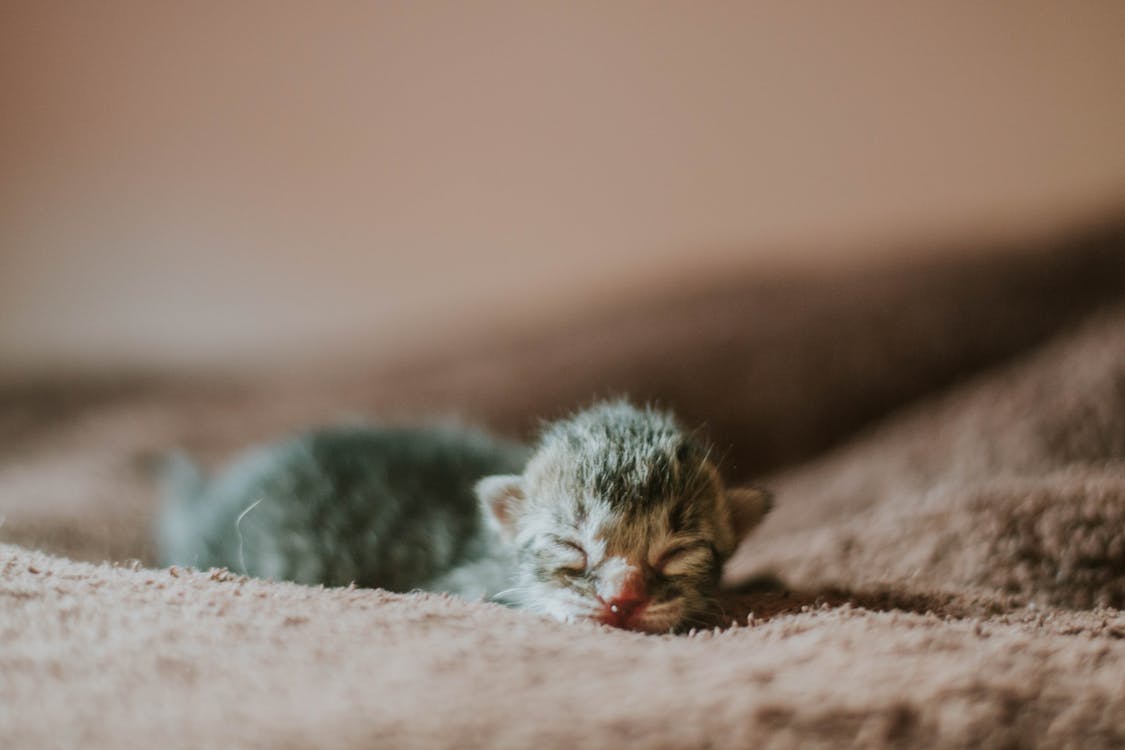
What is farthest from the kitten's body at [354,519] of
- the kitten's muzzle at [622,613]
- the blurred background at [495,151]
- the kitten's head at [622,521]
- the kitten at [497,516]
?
the blurred background at [495,151]

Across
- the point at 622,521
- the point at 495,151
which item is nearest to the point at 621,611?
the point at 622,521

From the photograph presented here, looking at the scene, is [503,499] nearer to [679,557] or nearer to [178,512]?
[679,557]

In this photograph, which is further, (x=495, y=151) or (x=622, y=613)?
(x=495, y=151)

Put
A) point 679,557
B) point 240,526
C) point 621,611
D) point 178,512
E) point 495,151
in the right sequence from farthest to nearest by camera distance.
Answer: point 495,151 → point 178,512 → point 240,526 → point 679,557 → point 621,611

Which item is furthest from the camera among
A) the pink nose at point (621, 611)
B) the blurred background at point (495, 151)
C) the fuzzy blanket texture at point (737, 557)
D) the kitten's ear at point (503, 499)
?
the blurred background at point (495, 151)

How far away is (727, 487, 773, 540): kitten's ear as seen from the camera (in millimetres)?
1273

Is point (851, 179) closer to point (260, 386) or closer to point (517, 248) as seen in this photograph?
point (517, 248)

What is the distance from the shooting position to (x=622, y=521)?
1.09 metres

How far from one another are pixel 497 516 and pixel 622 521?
26 cm

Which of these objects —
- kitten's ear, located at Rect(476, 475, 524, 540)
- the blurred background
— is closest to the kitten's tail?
kitten's ear, located at Rect(476, 475, 524, 540)

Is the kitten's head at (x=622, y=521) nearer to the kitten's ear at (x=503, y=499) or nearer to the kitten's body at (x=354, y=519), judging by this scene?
the kitten's ear at (x=503, y=499)

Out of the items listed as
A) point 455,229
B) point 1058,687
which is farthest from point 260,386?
point 1058,687

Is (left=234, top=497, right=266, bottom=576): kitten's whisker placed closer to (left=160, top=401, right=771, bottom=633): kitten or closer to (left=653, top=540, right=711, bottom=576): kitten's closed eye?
(left=160, top=401, right=771, bottom=633): kitten

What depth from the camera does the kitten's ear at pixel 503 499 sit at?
4.14 ft
